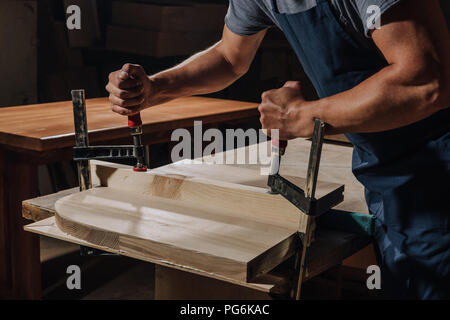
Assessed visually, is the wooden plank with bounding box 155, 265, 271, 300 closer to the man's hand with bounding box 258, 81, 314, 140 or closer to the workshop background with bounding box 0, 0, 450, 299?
the man's hand with bounding box 258, 81, 314, 140

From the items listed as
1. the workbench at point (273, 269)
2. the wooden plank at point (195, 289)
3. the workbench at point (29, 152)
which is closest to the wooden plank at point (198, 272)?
the workbench at point (273, 269)

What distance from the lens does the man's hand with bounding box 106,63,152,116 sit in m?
1.35

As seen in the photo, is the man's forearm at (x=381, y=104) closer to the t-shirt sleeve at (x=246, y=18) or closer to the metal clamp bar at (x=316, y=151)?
the metal clamp bar at (x=316, y=151)

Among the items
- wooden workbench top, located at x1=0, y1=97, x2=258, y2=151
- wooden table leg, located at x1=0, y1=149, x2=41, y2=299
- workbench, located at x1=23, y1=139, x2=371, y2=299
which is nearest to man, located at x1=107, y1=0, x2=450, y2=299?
workbench, located at x1=23, y1=139, x2=371, y2=299

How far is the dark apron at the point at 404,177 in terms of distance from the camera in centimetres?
120

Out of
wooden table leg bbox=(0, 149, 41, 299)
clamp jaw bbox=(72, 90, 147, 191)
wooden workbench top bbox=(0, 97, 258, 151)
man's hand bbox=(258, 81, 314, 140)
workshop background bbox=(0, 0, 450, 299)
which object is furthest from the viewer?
workshop background bbox=(0, 0, 450, 299)

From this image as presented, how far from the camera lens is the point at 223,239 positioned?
104 centimetres

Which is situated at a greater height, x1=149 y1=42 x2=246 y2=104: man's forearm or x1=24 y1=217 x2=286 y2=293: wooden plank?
x1=149 y1=42 x2=246 y2=104: man's forearm

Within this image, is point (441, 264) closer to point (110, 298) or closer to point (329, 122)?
point (329, 122)

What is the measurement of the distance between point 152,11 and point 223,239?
3908 millimetres

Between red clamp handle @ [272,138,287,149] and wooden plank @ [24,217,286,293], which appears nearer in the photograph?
wooden plank @ [24,217,286,293]

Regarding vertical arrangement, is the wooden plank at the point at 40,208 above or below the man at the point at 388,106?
below

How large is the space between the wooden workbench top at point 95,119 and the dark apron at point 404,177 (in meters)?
1.47

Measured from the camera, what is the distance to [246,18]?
5.13 feet
